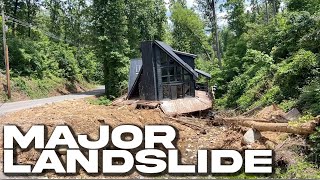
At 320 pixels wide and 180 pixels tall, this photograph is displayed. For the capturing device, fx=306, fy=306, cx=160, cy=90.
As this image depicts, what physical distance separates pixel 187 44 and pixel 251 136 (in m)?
38.0

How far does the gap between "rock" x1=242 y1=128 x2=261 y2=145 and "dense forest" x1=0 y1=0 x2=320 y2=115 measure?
2212 millimetres

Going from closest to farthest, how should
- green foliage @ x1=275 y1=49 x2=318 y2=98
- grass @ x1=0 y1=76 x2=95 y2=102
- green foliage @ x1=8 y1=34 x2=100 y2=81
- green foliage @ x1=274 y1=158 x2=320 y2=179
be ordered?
green foliage @ x1=274 y1=158 x2=320 y2=179
green foliage @ x1=275 y1=49 x2=318 y2=98
grass @ x1=0 y1=76 x2=95 y2=102
green foliage @ x1=8 y1=34 x2=100 y2=81

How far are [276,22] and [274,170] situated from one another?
22.0 meters

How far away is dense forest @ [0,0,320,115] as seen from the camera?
16611 mm

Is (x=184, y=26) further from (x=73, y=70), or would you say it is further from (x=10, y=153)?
(x=10, y=153)

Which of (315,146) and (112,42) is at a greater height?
(112,42)

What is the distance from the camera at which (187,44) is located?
160ft

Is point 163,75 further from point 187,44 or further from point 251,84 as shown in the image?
point 187,44

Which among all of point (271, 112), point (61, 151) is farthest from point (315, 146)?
point (61, 151)

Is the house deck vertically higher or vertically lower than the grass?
lower

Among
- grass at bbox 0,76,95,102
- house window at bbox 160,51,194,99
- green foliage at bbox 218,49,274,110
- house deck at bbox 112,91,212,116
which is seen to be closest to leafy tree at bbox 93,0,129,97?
grass at bbox 0,76,95,102

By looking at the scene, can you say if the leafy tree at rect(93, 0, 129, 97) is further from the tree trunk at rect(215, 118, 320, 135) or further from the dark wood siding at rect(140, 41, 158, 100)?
the tree trunk at rect(215, 118, 320, 135)

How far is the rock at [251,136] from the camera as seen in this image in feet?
38.5

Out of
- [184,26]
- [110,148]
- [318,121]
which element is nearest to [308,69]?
[318,121]
